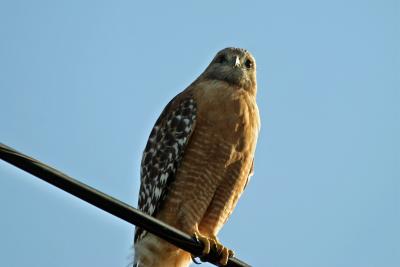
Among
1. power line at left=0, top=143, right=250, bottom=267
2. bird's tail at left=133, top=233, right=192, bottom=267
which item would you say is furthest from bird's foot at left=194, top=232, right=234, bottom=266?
power line at left=0, top=143, right=250, bottom=267

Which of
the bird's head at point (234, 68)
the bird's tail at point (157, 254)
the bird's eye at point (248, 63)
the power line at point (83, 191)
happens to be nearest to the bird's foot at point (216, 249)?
the bird's tail at point (157, 254)

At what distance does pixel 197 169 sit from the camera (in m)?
8.80

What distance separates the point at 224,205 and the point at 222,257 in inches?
49.1

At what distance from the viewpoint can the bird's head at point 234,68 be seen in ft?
32.6

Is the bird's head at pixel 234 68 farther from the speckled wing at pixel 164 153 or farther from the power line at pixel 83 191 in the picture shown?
the power line at pixel 83 191

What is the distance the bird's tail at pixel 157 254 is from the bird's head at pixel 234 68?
7.36 ft

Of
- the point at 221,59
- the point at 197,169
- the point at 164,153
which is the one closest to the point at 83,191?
the point at 197,169

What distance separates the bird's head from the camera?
9.95m

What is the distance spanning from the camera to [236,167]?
8992 mm

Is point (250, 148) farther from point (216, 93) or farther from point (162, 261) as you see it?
point (162, 261)

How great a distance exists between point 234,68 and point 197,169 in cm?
186

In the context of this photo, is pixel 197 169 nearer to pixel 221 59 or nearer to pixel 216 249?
pixel 216 249

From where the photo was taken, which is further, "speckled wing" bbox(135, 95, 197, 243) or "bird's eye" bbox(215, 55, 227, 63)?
"bird's eye" bbox(215, 55, 227, 63)

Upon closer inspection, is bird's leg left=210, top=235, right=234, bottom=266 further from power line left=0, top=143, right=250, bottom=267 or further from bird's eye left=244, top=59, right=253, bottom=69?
bird's eye left=244, top=59, right=253, bottom=69
